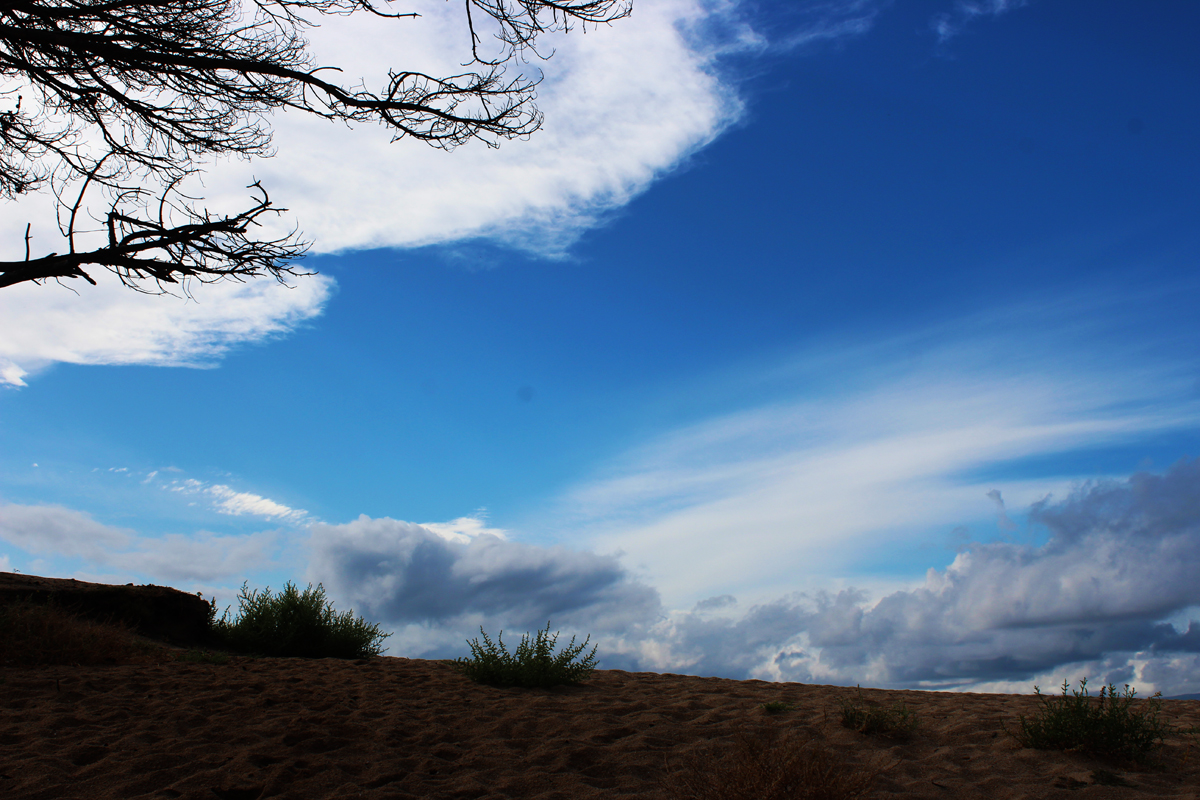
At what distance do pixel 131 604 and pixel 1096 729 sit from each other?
40.4 ft

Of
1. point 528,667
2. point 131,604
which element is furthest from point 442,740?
point 131,604

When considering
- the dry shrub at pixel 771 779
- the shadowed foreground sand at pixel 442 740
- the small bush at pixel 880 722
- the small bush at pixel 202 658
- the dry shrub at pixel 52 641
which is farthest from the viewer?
the small bush at pixel 202 658

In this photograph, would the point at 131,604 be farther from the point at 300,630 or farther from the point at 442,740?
the point at 442,740

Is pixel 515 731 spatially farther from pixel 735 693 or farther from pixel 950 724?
pixel 950 724

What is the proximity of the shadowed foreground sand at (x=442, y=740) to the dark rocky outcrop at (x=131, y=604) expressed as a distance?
8.14 feet

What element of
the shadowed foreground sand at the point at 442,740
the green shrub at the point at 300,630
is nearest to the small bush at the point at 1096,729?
the shadowed foreground sand at the point at 442,740

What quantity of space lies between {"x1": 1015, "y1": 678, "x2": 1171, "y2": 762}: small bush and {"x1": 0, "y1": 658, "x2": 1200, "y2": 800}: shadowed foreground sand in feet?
0.45

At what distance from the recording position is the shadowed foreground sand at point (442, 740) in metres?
4.82

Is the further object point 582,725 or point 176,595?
point 176,595

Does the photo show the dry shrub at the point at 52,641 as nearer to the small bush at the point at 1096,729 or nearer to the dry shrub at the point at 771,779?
the dry shrub at the point at 771,779

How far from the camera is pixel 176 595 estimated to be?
11414mm

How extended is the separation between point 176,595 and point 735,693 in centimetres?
903

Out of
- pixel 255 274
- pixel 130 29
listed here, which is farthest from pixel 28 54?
pixel 255 274

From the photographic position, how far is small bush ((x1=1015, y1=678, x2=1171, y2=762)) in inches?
215
